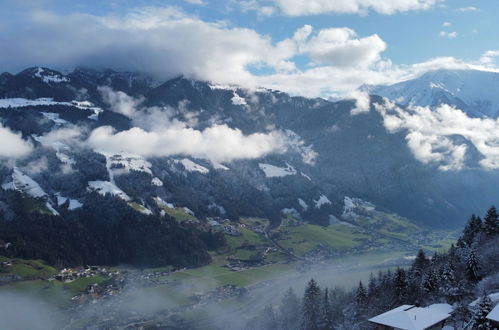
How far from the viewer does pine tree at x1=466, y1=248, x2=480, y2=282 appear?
86188 mm

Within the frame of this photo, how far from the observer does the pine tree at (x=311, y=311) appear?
12238 centimetres

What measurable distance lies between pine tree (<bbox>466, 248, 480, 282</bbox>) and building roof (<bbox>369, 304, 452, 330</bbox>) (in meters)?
13.7

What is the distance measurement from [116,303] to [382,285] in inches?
4194

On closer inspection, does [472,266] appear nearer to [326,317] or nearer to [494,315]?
[494,315]

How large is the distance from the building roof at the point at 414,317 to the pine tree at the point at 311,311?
5021 centimetres

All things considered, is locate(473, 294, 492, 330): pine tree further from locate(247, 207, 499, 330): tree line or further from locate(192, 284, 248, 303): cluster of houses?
locate(192, 284, 248, 303): cluster of houses

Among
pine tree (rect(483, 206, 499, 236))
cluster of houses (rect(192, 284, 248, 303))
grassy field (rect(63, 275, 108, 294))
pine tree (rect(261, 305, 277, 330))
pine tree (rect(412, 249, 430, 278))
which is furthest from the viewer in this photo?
grassy field (rect(63, 275, 108, 294))

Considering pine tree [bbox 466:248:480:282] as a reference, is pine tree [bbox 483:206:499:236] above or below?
above

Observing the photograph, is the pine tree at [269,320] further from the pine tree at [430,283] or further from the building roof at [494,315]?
the building roof at [494,315]

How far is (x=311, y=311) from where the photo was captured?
126 metres

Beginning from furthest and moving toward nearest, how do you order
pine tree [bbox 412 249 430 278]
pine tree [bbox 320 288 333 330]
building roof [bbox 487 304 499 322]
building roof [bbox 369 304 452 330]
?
pine tree [bbox 320 288 333 330], pine tree [bbox 412 249 430 278], building roof [bbox 369 304 452 330], building roof [bbox 487 304 499 322]

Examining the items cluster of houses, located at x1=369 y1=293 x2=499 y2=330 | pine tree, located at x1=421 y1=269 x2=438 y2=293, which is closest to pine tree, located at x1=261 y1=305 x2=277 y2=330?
pine tree, located at x1=421 y1=269 x2=438 y2=293

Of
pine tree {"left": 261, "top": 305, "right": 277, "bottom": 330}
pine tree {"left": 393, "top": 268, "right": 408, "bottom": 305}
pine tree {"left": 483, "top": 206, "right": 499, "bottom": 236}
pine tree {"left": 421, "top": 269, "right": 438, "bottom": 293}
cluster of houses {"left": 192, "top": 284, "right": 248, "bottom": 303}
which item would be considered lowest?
cluster of houses {"left": 192, "top": 284, "right": 248, "bottom": 303}

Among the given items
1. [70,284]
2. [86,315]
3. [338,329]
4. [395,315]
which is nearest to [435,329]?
[395,315]
